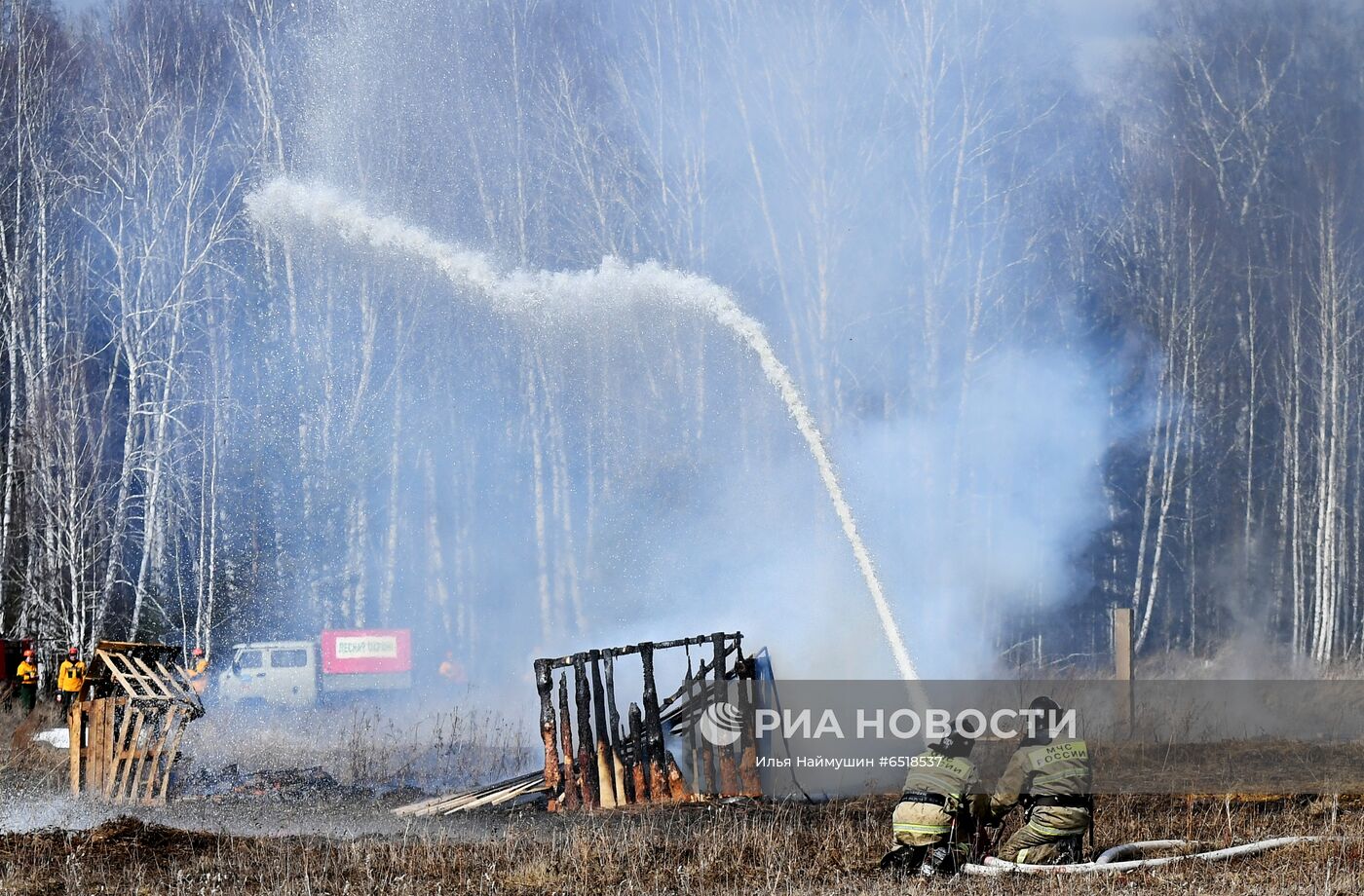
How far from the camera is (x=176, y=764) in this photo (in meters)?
16.9

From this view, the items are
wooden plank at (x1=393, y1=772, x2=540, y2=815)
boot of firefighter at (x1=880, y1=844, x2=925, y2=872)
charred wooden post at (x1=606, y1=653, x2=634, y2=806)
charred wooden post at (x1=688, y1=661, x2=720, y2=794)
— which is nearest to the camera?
boot of firefighter at (x1=880, y1=844, x2=925, y2=872)

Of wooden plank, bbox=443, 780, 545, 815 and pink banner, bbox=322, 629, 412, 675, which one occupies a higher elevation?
pink banner, bbox=322, 629, 412, 675

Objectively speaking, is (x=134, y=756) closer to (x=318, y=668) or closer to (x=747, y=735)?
(x=747, y=735)

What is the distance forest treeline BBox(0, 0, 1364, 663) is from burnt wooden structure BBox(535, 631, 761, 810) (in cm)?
1827

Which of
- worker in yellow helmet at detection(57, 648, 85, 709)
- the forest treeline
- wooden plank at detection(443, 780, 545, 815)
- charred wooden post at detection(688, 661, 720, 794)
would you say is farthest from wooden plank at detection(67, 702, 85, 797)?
the forest treeline

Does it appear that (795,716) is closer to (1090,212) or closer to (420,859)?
(420,859)

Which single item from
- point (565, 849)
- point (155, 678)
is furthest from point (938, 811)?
point (155, 678)

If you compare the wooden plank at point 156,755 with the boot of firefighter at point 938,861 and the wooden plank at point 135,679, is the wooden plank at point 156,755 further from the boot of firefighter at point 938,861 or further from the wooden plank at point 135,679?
the boot of firefighter at point 938,861

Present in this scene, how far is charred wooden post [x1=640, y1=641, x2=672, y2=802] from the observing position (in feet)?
47.1

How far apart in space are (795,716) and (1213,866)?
27.2 ft

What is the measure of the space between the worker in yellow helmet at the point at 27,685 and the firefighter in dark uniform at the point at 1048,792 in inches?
706

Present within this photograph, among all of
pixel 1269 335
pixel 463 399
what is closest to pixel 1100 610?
pixel 1269 335

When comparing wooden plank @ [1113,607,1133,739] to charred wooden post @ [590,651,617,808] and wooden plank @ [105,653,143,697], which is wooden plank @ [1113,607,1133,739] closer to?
charred wooden post @ [590,651,617,808]

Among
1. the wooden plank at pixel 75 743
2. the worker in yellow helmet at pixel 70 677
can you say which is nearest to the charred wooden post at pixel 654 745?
the wooden plank at pixel 75 743
